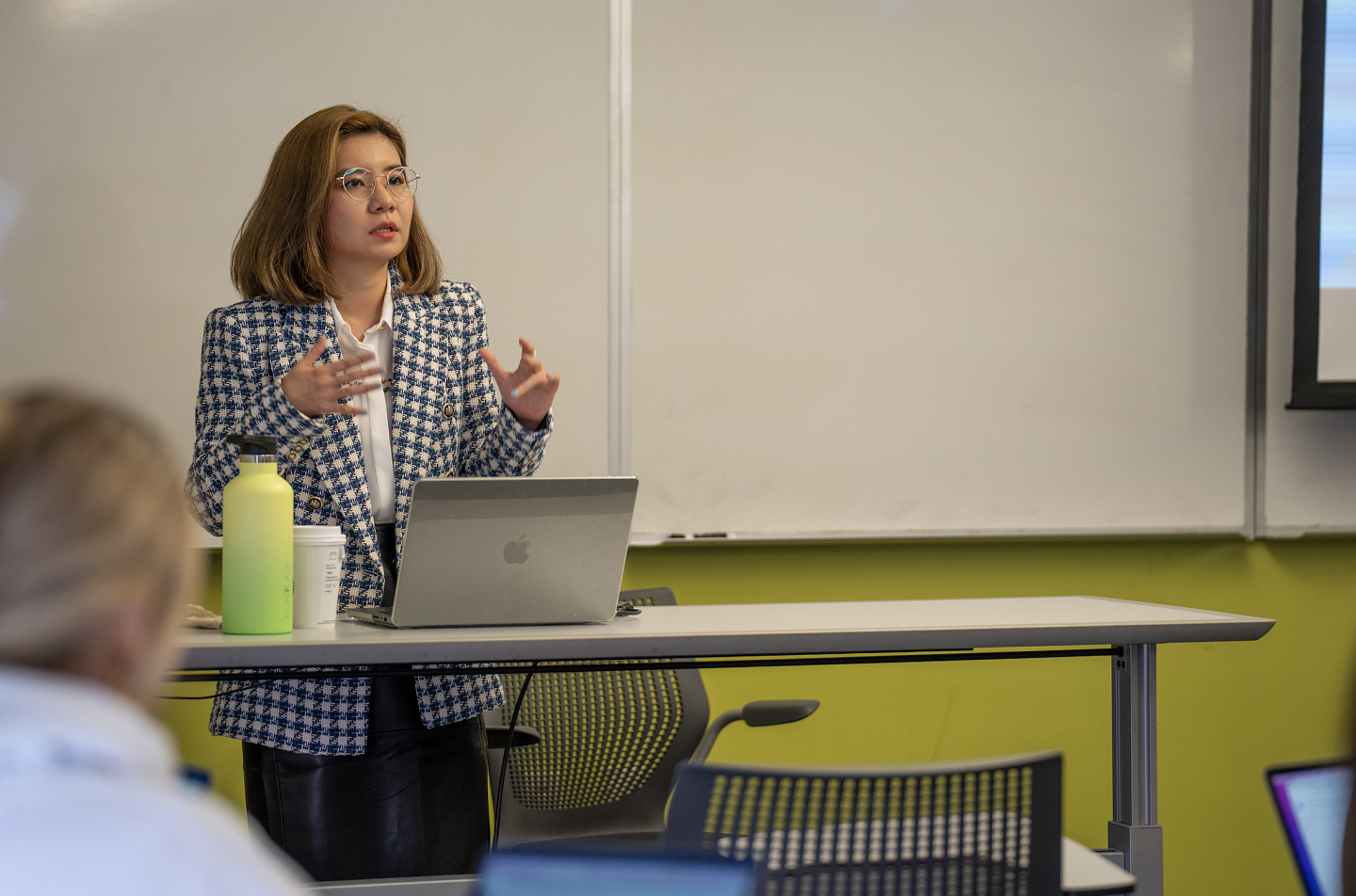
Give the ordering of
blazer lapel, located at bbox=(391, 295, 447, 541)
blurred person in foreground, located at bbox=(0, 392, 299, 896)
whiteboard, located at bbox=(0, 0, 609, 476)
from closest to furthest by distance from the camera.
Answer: blurred person in foreground, located at bbox=(0, 392, 299, 896) < blazer lapel, located at bbox=(391, 295, 447, 541) < whiteboard, located at bbox=(0, 0, 609, 476)

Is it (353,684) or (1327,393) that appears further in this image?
(1327,393)

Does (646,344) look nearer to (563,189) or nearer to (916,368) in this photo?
(563,189)

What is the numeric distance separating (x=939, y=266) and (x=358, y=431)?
5.44ft

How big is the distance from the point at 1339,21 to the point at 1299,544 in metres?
1.27

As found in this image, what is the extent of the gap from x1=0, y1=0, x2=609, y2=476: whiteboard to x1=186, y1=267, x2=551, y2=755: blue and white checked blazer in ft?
2.99

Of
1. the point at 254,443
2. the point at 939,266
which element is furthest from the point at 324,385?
the point at 939,266

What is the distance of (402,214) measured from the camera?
1.74 m

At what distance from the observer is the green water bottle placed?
1381 mm

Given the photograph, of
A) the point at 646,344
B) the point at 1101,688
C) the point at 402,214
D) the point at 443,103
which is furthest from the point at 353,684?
the point at 1101,688

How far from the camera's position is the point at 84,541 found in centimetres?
51

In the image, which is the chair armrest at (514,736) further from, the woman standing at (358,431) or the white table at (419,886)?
the white table at (419,886)

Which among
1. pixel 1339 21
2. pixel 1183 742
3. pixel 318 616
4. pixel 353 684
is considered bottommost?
pixel 1183 742

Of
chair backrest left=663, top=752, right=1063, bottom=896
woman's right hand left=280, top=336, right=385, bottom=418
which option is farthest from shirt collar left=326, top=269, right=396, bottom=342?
chair backrest left=663, top=752, right=1063, bottom=896

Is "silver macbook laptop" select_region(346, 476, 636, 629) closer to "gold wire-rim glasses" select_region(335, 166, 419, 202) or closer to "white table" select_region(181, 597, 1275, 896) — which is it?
"white table" select_region(181, 597, 1275, 896)
